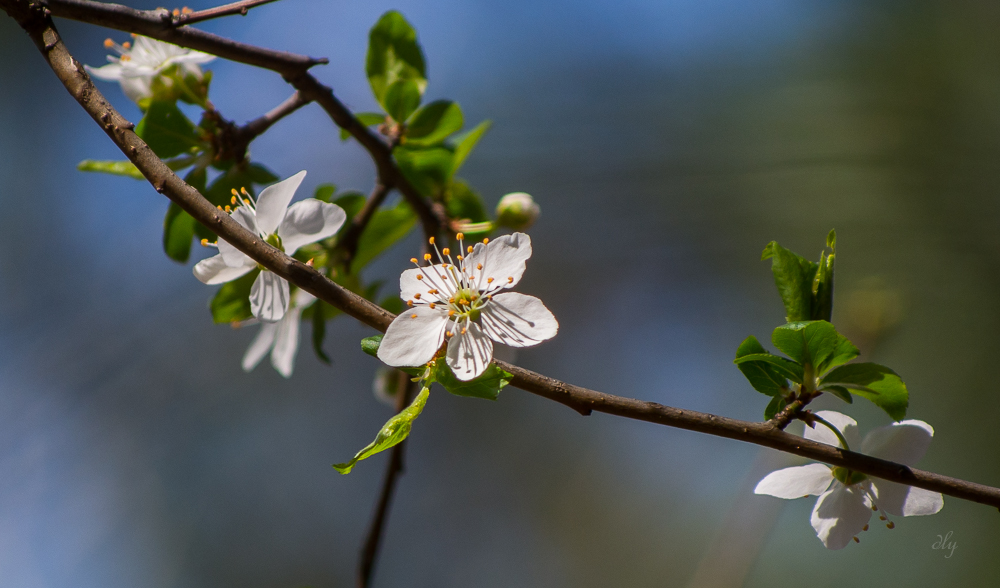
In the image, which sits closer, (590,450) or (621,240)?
(590,450)

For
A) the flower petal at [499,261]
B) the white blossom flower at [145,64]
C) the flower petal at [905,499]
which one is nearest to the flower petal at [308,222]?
the flower petal at [499,261]

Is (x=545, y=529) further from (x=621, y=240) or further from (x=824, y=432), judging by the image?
(x=824, y=432)

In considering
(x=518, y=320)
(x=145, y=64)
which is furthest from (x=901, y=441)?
(x=145, y=64)

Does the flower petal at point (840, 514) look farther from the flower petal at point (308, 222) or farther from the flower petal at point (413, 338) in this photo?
the flower petal at point (308, 222)

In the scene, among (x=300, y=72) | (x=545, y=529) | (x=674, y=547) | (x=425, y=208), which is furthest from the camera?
(x=545, y=529)

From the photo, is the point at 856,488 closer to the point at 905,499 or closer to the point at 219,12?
the point at 905,499

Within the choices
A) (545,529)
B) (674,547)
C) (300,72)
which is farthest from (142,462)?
(300,72)
